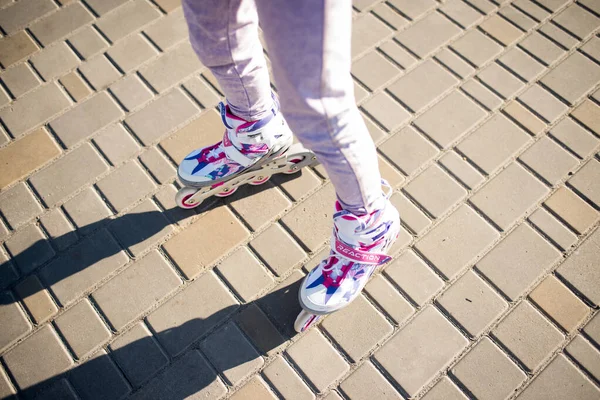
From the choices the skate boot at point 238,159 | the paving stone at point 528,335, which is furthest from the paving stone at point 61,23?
the paving stone at point 528,335

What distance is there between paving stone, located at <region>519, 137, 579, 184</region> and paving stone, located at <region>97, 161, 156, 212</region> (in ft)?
5.67

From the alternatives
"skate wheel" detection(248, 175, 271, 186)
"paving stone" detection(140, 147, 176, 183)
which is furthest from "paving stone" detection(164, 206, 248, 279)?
"paving stone" detection(140, 147, 176, 183)

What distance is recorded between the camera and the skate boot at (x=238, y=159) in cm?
187

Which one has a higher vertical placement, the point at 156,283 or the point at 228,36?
the point at 228,36

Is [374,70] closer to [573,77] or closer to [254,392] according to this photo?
[573,77]

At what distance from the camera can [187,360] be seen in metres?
1.76

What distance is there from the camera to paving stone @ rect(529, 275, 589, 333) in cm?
181

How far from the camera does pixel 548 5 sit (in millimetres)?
2682

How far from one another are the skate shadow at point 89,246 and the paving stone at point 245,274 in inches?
9.5

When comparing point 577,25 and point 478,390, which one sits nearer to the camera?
point 478,390

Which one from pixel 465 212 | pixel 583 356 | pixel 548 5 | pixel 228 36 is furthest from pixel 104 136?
pixel 548 5

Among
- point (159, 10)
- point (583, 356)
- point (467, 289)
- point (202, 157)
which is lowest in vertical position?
point (583, 356)

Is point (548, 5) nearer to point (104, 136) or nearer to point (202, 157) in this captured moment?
point (202, 157)

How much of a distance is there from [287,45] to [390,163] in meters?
1.16
